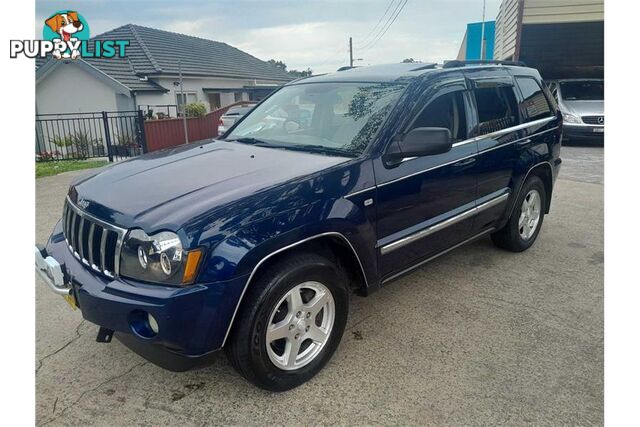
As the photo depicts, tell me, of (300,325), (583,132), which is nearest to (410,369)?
(300,325)

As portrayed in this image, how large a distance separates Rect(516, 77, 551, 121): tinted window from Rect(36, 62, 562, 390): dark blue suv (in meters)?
0.42

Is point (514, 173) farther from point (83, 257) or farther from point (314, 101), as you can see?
point (83, 257)

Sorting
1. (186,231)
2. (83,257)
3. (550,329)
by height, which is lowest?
(550,329)

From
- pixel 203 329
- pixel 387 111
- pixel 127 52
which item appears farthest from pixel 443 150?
pixel 127 52

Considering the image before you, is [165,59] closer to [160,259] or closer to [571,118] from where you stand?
[571,118]

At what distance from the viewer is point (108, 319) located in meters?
2.34

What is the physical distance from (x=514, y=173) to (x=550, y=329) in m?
1.55

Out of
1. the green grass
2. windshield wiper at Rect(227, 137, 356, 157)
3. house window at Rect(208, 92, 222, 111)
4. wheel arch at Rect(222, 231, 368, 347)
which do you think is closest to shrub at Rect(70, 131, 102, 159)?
the green grass

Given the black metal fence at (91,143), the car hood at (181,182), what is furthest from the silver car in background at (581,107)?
the black metal fence at (91,143)

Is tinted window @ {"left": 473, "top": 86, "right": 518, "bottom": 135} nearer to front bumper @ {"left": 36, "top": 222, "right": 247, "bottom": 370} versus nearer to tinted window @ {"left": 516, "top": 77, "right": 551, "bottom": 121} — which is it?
tinted window @ {"left": 516, "top": 77, "right": 551, "bottom": 121}

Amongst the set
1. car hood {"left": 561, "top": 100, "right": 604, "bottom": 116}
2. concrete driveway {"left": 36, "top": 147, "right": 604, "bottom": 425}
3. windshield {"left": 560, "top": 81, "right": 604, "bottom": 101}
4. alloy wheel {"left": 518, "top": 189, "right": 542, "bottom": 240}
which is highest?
windshield {"left": 560, "top": 81, "right": 604, "bottom": 101}

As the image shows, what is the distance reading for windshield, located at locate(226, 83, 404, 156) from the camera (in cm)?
322

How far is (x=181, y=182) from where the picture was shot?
2.77m

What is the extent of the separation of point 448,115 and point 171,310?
8.55ft
